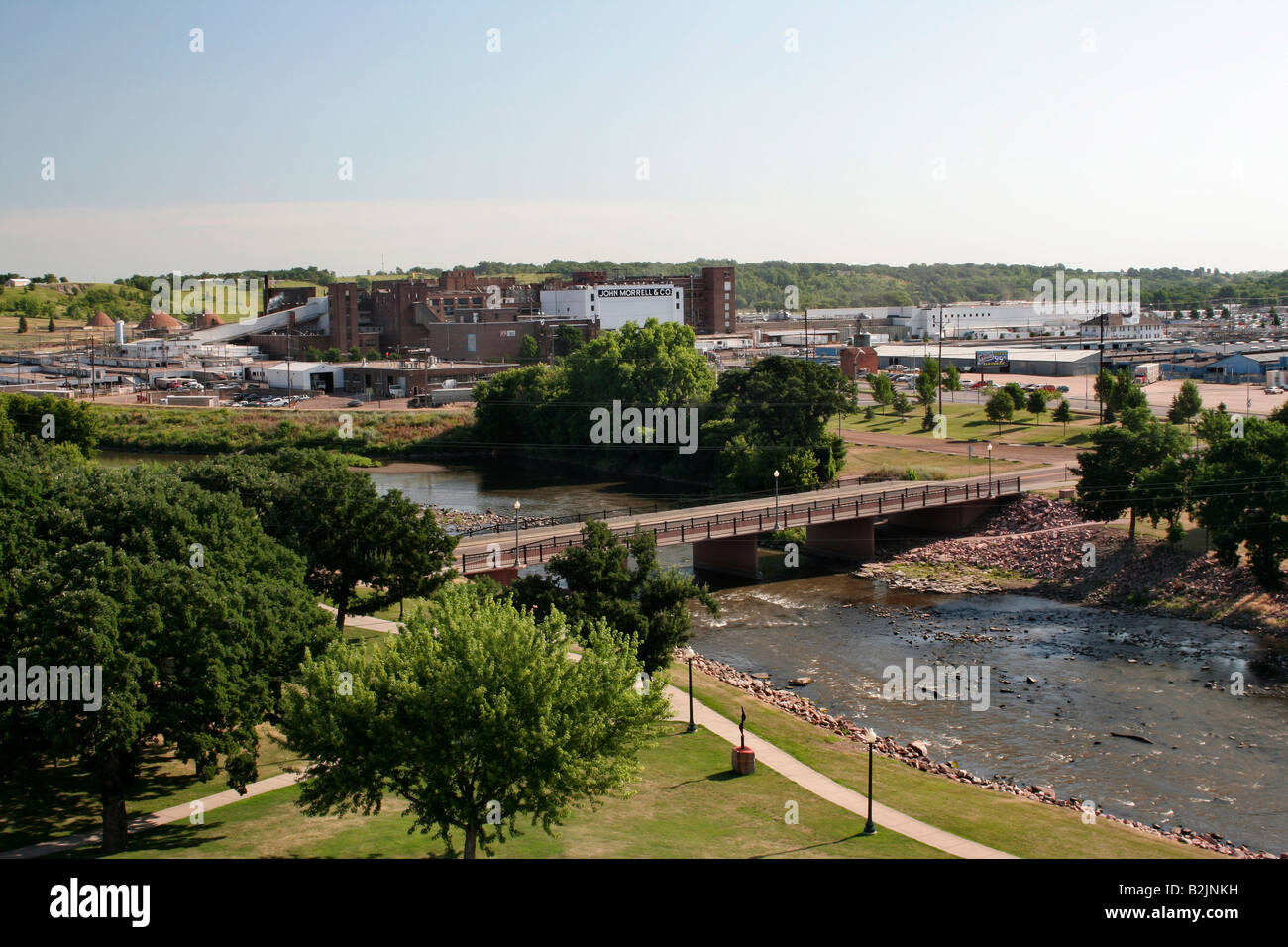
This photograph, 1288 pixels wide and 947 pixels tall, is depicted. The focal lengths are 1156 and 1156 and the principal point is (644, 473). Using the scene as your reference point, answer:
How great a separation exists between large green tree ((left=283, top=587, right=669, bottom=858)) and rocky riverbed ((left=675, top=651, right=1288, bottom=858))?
10.4 meters

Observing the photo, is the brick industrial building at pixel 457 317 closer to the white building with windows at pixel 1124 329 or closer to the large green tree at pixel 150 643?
the white building with windows at pixel 1124 329

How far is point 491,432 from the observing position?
84125 mm

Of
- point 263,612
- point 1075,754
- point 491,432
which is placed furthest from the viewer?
point 491,432

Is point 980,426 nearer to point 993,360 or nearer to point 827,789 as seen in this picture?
point 993,360

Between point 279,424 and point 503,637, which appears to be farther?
point 279,424

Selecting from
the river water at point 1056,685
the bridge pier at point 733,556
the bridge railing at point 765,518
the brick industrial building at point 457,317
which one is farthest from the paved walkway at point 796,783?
the brick industrial building at point 457,317

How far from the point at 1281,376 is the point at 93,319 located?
490 feet

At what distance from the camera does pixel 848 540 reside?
48.5m

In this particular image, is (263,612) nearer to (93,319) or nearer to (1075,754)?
(1075,754)

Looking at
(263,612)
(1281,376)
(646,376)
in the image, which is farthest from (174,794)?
(1281,376)

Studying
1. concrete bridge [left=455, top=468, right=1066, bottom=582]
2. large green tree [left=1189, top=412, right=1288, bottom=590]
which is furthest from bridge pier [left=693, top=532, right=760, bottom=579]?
large green tree [left=1189, top=412, right=1288, bottom=590]

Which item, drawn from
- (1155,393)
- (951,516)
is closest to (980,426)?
(1155,393)

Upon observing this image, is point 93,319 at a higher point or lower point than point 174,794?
higher

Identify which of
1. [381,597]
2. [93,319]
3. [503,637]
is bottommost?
[381,597]
